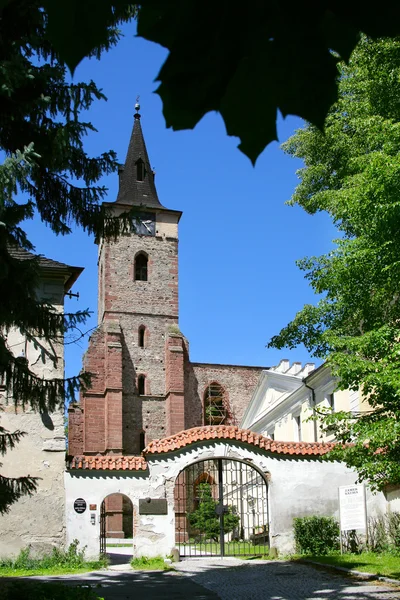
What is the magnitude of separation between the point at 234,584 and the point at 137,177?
32174 mm

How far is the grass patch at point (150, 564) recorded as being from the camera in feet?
50.6

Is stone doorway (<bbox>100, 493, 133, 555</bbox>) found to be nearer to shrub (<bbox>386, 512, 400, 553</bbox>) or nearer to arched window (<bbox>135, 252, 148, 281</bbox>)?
arched window (<bbox>135, 252, 148, 281</bbox>)

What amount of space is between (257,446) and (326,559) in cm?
312

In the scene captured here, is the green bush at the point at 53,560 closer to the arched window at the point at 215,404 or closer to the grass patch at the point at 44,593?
the grass patch at the point at 44,593

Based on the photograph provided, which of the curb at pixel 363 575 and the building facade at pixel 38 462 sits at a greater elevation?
the building facade at pixel 38 462

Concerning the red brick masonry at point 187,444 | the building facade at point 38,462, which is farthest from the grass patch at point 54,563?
the red brick masonry at point 187,444

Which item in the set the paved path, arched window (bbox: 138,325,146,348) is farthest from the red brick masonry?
arched window (bbox: 138,325,146,348)

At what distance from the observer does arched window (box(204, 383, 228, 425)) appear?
128 ft

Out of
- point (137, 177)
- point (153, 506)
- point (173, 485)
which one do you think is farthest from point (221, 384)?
point (153, 506)

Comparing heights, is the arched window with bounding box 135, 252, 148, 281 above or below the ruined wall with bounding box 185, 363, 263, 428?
above

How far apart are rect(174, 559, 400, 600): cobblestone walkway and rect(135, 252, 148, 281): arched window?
967 inches

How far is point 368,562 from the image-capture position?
14.5 metres

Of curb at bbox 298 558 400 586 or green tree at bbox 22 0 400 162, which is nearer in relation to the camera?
green tree at bbox 22 0 400 162

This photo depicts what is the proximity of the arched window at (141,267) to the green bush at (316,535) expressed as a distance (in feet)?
77.8
